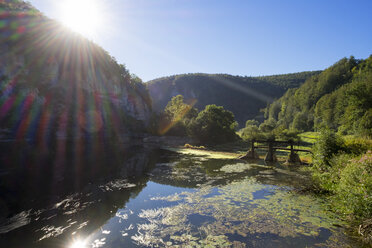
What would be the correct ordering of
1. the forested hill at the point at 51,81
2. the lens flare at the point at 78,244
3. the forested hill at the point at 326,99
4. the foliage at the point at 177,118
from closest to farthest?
the lens flare at the point at 78,244 < the forested hill at the point at 51,81 < the foliage at the point at 177,118 < the forested hill at the point at 326,99

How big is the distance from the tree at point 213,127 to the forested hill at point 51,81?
2943 centimetres

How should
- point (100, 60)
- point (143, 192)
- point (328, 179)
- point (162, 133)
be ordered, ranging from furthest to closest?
point (162, 133) → point (100, 60) → point (143, 192) → point (328, 179)

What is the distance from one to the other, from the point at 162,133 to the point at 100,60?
36570 mm

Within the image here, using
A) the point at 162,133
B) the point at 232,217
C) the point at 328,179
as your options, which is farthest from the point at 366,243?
the point at 162,133

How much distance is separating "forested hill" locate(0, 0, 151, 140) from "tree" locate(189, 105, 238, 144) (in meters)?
29.4

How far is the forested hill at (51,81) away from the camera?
42.5m

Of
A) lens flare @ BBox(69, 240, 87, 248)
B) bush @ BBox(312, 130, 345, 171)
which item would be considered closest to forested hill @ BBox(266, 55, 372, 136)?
bush @ BBox(312, 130, 345, 171)

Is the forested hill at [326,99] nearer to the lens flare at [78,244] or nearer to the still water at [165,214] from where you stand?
the still water at [165,214]

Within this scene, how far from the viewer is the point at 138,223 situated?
33.2 ft

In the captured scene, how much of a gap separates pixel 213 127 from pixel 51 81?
50681 mm

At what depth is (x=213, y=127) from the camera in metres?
72.8

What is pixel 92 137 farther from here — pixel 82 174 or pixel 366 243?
pixel 366 243

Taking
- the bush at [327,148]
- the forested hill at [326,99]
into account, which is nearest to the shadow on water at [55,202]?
the bush at [327,148]

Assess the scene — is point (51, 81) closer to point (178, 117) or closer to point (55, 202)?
point (55, 202)
